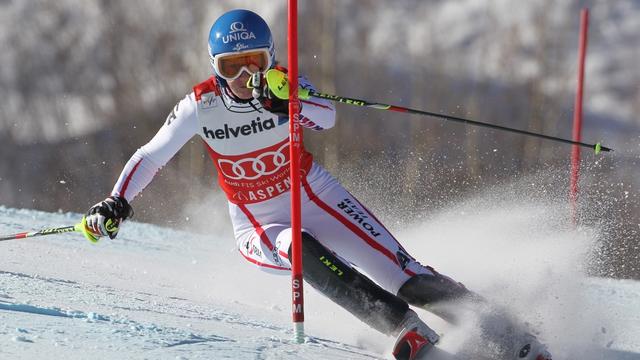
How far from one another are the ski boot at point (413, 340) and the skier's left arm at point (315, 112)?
37.5 inches

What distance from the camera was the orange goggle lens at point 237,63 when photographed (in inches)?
150

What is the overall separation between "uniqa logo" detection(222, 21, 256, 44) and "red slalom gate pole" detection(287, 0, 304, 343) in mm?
437

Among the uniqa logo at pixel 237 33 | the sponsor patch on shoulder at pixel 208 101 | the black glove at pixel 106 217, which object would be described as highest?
the uniqa logo at pixel 237 33

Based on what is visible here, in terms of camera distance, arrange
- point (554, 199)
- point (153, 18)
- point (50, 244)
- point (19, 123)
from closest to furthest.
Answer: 1. point (50, 244)
2. point (554, 199)
3. point (153, 18)
4. point (19, 123)

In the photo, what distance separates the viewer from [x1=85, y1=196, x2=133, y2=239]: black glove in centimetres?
364

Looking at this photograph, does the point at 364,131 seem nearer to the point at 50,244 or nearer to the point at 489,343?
the point at 50,244

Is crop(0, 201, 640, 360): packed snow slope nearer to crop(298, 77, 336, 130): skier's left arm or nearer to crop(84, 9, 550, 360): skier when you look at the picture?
crop(84, 9, 550, 360): skier

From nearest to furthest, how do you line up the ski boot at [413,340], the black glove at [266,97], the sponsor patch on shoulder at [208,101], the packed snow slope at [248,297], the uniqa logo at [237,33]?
the packed snow slope at [248,297], the ski boot at [413,340], the black glove at [266,97], the uniqa logo at [237,33], the sponsor patch on shoulder at [208,101]

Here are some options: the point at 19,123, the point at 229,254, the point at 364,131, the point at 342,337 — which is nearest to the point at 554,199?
the point at 229,254

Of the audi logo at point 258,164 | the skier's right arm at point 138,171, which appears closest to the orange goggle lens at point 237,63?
the skier's right arm at point 138,171

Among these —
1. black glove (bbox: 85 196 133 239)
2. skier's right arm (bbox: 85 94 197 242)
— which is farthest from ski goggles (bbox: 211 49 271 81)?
black glove (bbox: 85 196 133 239)

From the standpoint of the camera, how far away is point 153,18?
21672mm

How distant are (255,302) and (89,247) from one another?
1.98m

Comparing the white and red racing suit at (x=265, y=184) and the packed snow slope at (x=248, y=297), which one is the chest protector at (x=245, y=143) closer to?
the white and red racing suit at (x=265, y=184)
